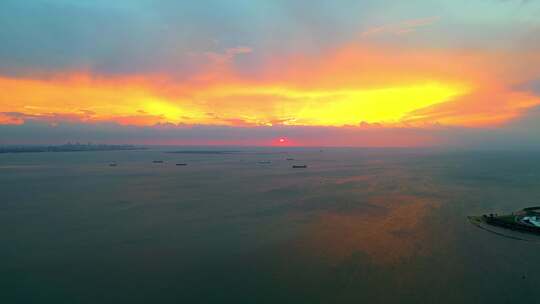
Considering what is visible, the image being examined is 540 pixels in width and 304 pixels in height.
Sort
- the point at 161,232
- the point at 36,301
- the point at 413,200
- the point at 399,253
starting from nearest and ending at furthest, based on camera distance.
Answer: the point at 36,301, the point at 399,253, the point at 161,232, the point at 413,200

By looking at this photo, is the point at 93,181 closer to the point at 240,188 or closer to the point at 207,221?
the point at 240,188

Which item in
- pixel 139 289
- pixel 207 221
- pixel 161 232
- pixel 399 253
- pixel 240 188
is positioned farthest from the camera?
pixel 240 188

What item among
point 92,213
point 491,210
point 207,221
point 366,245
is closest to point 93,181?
point 92,213

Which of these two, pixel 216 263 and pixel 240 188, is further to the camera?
pixel 240 188

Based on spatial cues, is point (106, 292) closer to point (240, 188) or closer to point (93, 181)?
point (240, 188)

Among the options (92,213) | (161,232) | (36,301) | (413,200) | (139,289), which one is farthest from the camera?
(413,200)

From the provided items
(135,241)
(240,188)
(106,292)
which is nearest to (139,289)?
(106,292)

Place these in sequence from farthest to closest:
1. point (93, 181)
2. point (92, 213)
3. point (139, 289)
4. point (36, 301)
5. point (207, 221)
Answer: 1. point (93, 181)
2. point (92, 213)
3. point (207, 221)
4. point (139, 289)
5. point (36, 301)

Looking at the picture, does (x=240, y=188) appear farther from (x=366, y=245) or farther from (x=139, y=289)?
(x=139, y=289)

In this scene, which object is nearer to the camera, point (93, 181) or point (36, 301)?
point (36, 301)

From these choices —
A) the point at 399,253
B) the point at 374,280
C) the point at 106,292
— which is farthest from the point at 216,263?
the point at 399,253
